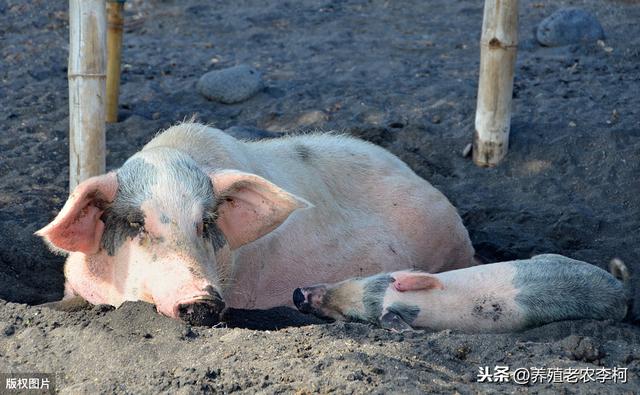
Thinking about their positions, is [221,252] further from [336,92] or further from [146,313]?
[336,92]

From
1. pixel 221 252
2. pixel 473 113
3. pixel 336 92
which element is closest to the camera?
pixel 221 252

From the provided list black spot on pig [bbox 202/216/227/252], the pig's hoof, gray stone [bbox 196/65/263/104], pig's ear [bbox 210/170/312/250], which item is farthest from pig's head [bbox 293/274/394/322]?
gray stone [bbox 196/65/263/104]

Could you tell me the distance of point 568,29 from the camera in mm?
8977

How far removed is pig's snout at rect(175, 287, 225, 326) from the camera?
3682 mm

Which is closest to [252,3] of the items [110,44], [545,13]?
[545,13]

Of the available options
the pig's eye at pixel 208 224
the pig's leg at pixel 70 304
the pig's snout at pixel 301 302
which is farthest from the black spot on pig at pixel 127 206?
the pig's snout at pixel 301 302

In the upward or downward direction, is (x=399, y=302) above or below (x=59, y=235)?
below

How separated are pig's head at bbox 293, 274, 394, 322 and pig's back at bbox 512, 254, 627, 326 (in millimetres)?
599

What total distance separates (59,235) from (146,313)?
56 centimetres

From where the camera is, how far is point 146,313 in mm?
3727

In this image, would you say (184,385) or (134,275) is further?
(134,275)

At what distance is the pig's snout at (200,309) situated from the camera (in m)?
3.68

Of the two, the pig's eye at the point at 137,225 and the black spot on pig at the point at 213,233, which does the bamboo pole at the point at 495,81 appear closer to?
the black spot on pig at the point at 213,233

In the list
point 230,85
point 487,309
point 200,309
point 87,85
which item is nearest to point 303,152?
point 87,85
